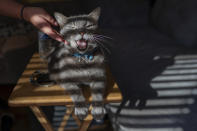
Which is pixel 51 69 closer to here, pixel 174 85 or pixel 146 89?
pixel 146 89

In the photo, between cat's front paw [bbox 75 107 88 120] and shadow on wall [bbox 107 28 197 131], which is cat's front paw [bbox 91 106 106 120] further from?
shadow on wall [bbox 107 28 197 131]

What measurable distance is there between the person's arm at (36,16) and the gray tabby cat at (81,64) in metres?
0.07

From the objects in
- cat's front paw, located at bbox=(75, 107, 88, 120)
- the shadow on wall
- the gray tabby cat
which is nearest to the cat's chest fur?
the gray tabby cat

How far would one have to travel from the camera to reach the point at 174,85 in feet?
3.40

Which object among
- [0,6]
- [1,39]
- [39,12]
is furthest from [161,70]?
[1,39]

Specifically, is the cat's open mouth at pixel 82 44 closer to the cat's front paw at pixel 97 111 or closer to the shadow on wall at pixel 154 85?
the cat's front paw at pixel 97 111

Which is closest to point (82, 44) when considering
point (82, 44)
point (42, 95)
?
point (82, 44)

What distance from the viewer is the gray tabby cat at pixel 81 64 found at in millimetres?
756

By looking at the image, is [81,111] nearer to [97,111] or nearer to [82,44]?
[97,111]

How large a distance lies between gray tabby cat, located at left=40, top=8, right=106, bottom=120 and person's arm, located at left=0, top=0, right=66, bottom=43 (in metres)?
0.07

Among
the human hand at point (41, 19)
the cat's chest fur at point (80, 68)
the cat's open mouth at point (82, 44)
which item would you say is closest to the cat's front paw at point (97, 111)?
the cat's chest fur at point (80, 68)

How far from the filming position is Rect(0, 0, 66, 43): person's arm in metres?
0.84

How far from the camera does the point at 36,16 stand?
89 cm

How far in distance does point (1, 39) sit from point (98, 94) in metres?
1.20
